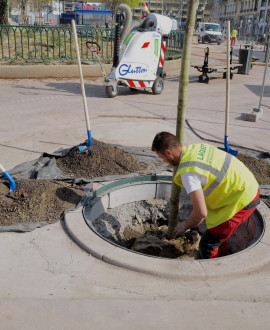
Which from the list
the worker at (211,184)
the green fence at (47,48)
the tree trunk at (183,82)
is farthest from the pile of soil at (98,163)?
the green fence at (47,48)

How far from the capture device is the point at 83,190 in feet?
14.5

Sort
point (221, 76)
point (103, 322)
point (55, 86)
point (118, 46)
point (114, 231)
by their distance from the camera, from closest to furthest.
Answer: point (103, 322), point (114, 231), point (118, 46), point (55, 86), point (221, 76)

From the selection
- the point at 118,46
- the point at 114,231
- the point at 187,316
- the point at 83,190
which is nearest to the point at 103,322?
the point at 187,316

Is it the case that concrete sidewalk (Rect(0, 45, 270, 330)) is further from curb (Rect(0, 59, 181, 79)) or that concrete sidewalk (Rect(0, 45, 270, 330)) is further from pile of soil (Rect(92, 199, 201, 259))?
curb (Rect(0, 59, 181, 79))

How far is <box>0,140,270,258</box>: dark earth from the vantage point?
3855mm

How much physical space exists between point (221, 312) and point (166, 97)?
808cm

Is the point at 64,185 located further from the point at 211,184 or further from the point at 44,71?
the point at 44,71

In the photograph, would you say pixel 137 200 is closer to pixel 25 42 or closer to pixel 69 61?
pixel 69 61

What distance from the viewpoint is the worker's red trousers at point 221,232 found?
3.27 metres

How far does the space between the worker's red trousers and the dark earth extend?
0.59 meters

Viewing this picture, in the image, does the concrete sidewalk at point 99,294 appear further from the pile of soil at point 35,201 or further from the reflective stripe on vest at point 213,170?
the reflective stripe on vest at point 213,170

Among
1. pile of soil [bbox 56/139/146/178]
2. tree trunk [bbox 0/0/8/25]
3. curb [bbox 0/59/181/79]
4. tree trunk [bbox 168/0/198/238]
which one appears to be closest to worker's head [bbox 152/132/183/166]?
tree trunk [bbox 168/0/198/238]

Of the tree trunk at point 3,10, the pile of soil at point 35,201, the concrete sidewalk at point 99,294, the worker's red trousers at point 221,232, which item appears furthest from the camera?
the tree trunk at point 3,10

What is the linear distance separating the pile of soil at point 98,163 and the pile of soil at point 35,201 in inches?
24.8
